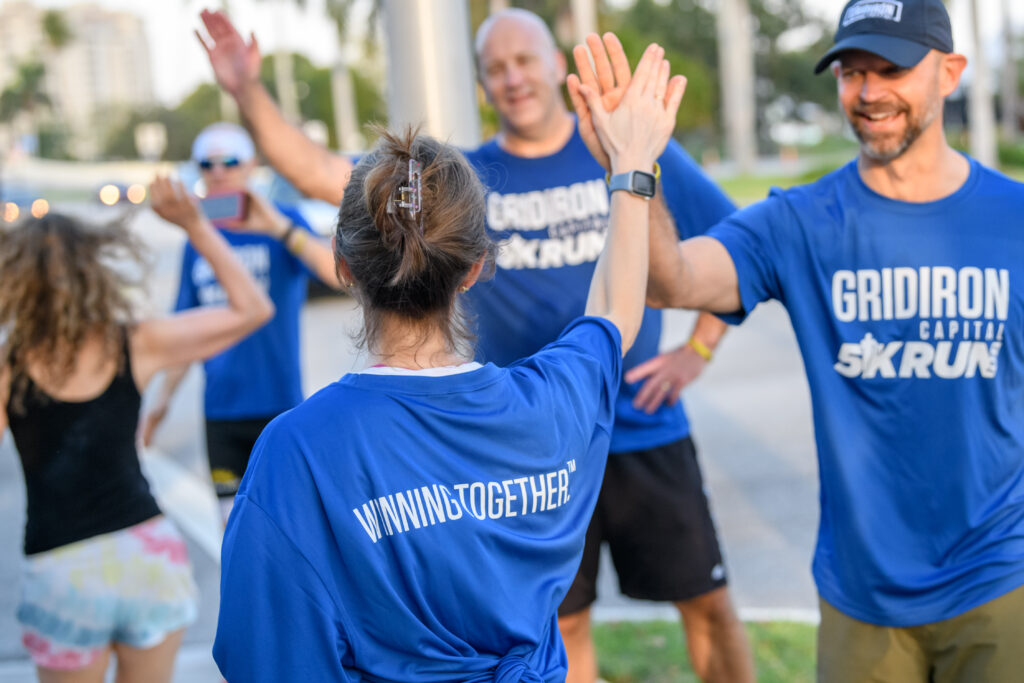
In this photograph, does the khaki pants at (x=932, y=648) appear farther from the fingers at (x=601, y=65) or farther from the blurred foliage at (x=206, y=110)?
the blurred foliage at (x=206, y=110)

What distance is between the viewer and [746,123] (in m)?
36.1

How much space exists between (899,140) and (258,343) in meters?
3.32

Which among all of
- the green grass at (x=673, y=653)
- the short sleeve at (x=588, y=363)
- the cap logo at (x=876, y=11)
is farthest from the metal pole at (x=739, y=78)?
the short sleeve at (x=588, y=363)

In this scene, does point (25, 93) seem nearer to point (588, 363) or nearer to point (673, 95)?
point (673, 95)

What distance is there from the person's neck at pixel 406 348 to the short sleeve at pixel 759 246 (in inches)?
48.5

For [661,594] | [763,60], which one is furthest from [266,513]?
[763,60]

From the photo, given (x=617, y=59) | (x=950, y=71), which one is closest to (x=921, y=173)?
(x=950, y=71)

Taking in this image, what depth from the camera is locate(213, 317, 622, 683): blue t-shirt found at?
182 centimetres

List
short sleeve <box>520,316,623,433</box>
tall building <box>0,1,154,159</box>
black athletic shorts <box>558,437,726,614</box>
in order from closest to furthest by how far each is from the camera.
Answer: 1. short sleeve <box>520,316,623,433</box>
2. black athletic shorts <box>558,437,726,614</box>
3. tall building <box>0,1,154,159</box>

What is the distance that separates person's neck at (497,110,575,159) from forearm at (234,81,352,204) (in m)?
0.60

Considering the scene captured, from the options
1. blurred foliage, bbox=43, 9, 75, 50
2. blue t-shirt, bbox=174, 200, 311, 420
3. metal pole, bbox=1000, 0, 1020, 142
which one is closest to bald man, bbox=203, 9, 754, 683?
blue t-shirt, bbox=174, 200, 311, 420

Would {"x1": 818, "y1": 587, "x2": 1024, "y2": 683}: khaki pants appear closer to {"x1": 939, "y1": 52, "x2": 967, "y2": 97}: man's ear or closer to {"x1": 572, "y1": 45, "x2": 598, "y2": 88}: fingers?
{"x1": 939, "y1": 52, "x2": 967, "y2": 97}: man's ear

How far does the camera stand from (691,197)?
3.73 m

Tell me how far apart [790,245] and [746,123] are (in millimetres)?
34580
